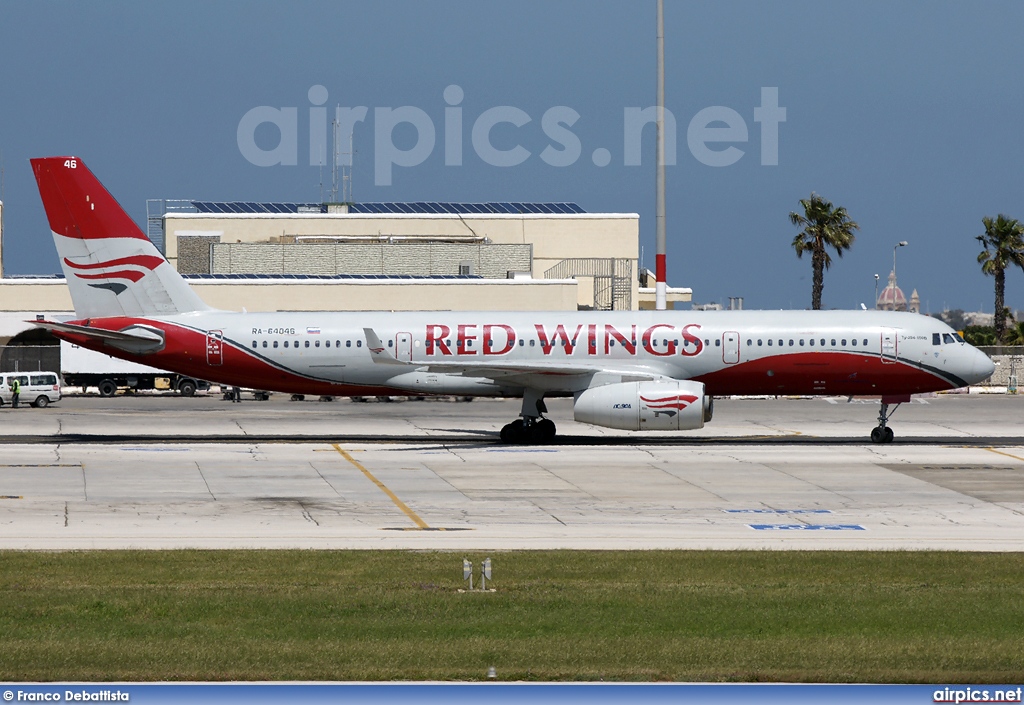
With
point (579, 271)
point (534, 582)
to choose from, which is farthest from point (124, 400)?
point (534, 582)

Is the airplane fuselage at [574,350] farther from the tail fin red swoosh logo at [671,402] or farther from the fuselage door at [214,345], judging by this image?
the tail fin red swoosh logo at [671,402]

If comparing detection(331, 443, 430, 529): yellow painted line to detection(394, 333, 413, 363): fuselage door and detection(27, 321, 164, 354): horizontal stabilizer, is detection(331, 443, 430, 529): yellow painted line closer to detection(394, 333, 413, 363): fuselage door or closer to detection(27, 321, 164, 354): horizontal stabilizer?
detection(394, 333, 413, 363): fuselage door

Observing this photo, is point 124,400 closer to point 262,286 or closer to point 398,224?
point 262,286

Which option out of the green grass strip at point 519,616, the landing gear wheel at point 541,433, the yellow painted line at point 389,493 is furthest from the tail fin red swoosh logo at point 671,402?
the green grass strip at point 519,616

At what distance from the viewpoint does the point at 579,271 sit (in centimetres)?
9581

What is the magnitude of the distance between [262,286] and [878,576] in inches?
Result: 2571

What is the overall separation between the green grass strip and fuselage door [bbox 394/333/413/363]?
72.3ft

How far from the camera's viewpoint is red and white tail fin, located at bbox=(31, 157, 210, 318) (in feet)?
140

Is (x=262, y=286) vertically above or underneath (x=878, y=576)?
above

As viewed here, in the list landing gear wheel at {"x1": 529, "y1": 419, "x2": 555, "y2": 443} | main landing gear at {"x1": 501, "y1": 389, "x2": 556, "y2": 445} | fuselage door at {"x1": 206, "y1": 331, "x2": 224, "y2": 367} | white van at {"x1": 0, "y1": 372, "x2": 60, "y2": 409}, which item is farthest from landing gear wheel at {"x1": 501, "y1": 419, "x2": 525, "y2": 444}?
white van at {"x1": 0, "y1": 372, "x2": 60, "y2": 409}

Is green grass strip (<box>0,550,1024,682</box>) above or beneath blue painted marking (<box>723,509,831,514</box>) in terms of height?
above

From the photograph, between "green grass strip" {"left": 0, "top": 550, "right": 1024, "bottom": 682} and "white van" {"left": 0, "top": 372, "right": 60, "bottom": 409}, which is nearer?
"green grass strip" {"left": 0, "top": 550, "right": 1024, "bottom": 682}

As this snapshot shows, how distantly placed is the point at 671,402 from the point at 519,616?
79.9ft

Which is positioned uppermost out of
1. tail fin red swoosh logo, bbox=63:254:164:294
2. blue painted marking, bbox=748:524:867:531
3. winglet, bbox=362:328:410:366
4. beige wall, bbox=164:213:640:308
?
beige wall, bbox=164:213:640:308
